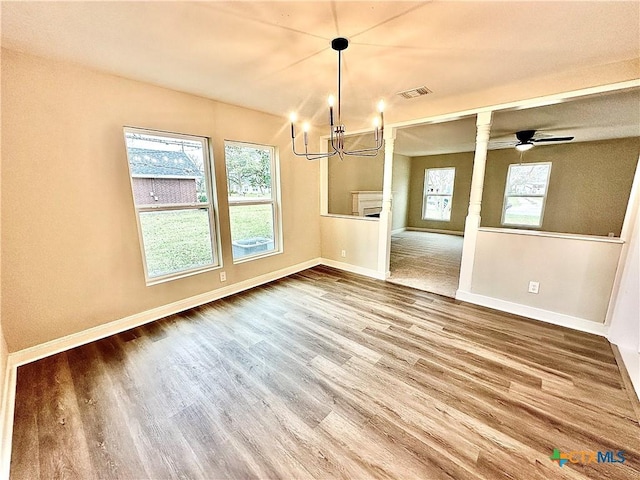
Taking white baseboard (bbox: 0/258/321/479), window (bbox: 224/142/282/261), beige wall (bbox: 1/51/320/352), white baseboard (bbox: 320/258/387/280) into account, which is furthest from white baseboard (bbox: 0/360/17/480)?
white baseboard (bbox: 320/258/387/280)

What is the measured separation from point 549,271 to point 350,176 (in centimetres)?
390

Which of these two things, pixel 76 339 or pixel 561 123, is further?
pixel 561 123

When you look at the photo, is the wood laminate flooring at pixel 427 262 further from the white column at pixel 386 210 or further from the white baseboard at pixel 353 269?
the white column at pixel 386 210

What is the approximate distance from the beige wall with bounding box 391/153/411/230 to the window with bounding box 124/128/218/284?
5.87 metres

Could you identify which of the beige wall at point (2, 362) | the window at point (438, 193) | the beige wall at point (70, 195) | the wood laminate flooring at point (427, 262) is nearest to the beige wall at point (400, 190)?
the window at point (438, 193)

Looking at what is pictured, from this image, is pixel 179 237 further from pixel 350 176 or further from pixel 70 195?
pixel 350 176

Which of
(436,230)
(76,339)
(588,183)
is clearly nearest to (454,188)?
(436,230)

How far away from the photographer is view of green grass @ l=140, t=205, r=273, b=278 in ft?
9.18

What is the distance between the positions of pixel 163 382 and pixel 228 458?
2.88ft

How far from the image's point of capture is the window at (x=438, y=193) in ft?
25.4

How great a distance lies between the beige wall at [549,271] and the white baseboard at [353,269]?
4.34ft

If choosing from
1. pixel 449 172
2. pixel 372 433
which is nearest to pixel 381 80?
pixel 372 433

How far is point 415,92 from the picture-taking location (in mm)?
2830

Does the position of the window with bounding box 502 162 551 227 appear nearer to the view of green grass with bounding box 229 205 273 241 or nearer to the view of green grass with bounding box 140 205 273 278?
the view of green grass with bounding box 229 205 273 241
